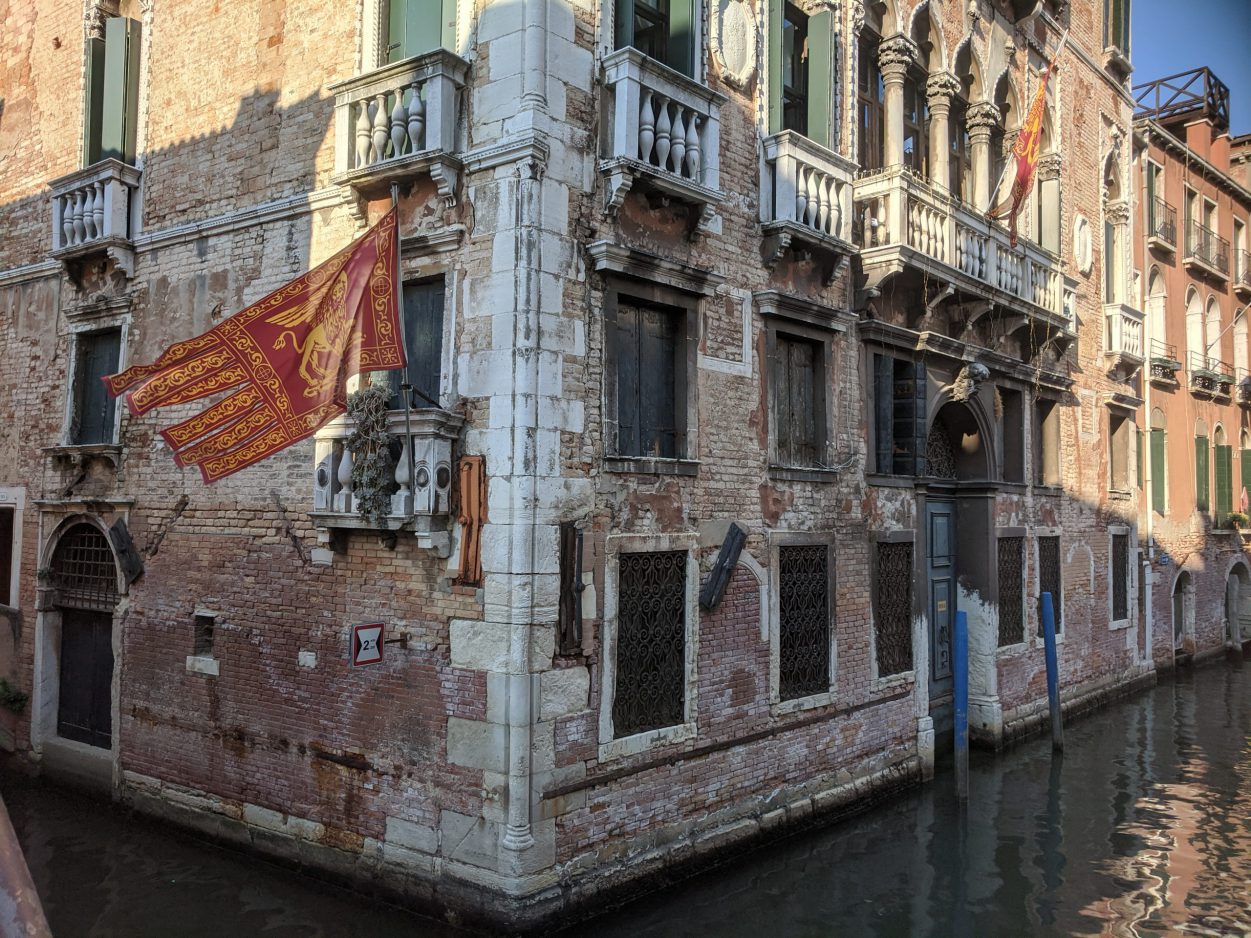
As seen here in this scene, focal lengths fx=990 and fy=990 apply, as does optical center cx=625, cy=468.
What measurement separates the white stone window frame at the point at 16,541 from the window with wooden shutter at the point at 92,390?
3.93ft

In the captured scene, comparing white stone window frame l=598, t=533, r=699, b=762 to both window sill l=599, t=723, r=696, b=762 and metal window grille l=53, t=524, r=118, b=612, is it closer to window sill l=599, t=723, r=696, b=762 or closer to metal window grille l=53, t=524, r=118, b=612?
window sill l=599, t=723, r=696, b=762

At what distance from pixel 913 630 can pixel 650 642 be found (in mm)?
4563

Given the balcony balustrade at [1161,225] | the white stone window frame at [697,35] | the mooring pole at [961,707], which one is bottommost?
the mooring pole at [961,707]

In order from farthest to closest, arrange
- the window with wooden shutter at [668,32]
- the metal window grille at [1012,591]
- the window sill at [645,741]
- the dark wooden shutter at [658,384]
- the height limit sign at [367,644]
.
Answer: the metal window grille at [1012,591] < the window with wooden shutter at [668,32] < the dark wooden shutter at [658,384] < the window sill at [645,741] < the height limit sign at [367,644]

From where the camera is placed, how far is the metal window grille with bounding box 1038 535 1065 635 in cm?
1452

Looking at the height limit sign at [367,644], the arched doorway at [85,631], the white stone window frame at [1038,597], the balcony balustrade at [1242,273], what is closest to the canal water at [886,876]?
the arched doorway at [85,631]

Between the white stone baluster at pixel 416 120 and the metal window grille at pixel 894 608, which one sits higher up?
the white stone baluster at pixel 416 120

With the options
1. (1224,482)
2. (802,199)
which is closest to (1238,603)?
(1224,482)

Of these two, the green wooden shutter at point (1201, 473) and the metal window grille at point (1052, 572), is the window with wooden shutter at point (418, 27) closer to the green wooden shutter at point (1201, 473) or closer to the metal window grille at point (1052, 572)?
the metal window grille at point (1052, 572)

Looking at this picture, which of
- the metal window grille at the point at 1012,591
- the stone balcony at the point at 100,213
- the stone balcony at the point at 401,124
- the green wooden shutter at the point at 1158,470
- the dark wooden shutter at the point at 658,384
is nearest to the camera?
the stone balcony at the point at 401,124

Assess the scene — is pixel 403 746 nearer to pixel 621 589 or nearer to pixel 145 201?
pixel 621 589

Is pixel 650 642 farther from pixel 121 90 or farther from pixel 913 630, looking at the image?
pixel 121 90

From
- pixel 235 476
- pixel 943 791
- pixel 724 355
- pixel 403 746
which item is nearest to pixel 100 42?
pixel 235 476

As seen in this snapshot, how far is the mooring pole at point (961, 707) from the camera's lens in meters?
10.7
